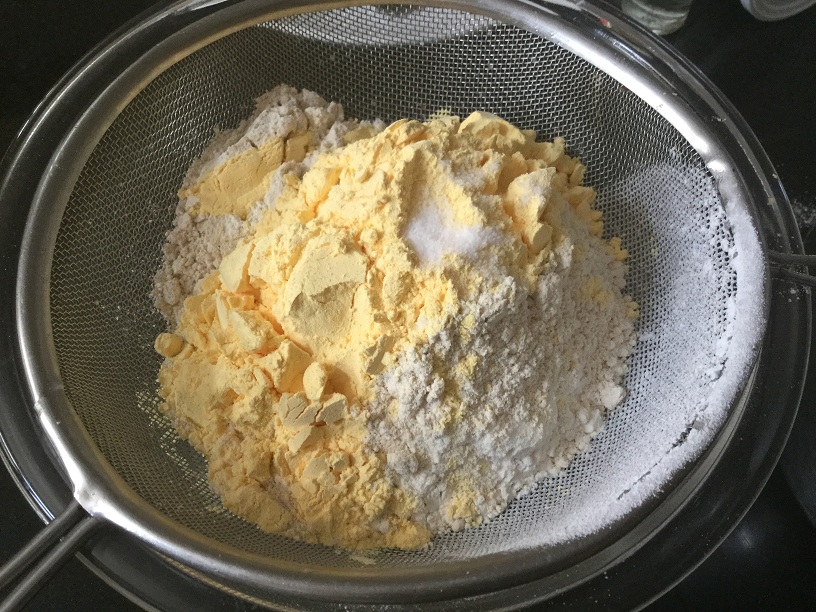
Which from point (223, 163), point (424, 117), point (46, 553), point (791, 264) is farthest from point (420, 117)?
point (46, 553)

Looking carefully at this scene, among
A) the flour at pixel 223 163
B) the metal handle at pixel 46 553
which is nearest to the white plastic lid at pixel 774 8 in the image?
the flour at pixel 223 163

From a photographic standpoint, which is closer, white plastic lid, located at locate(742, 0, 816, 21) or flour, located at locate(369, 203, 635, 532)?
flour, located at locate(369, 203, 635, 532)

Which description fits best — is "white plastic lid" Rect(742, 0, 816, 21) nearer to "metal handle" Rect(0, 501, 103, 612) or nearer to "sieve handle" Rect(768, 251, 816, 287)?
"sieve handle" Rect(768, 251, 816, 287)

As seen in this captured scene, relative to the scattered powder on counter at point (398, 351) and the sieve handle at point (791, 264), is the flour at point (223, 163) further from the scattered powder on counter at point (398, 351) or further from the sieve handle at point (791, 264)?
the sieve handle at point (791, 264)

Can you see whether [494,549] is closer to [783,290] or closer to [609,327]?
[609,327]

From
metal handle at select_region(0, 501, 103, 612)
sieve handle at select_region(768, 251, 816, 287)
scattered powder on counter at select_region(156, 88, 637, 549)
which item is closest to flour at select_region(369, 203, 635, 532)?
scattered powder on counter at select_region(156, 88, 637, 549)

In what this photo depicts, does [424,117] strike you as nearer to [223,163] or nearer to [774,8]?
[223,163]
